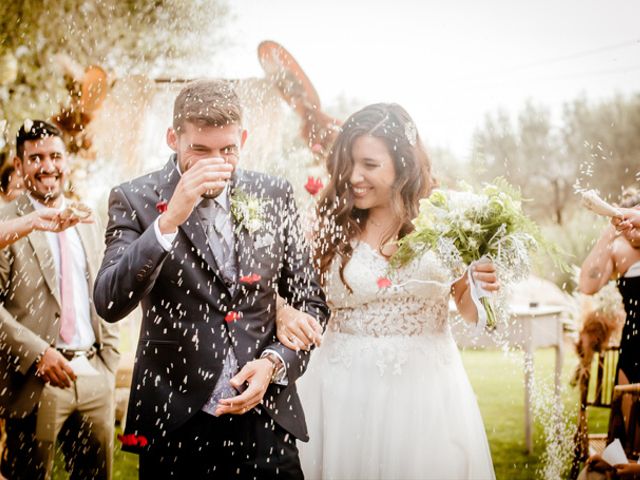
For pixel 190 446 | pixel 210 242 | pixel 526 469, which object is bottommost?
pixel 526 469

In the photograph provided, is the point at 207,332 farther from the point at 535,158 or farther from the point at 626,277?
the point at 535,158

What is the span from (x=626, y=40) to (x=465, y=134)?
4.65 metres

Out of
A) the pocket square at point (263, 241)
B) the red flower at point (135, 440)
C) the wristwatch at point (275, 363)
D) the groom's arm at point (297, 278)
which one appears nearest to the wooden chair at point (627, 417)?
the groom's arm at point (297, 278)

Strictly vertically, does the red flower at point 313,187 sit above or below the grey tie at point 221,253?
above

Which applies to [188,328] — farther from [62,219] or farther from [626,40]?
[626,40]

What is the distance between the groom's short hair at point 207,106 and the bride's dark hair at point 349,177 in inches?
34.1

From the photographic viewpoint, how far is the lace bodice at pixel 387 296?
284 cm

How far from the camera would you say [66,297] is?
128 inches

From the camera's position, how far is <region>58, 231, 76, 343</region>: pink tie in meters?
3.25

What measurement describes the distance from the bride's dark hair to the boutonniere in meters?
0.69

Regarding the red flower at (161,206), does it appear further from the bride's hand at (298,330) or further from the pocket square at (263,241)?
the bride's hand at (298,330)

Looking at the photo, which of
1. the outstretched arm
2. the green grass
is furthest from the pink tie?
the green grass

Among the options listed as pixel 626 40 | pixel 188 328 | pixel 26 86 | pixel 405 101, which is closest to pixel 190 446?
pixel 188 328

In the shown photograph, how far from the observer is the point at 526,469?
5.02 m
